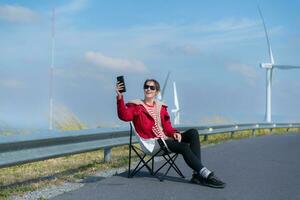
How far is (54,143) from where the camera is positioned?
681cm

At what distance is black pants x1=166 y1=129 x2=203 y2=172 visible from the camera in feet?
21.8

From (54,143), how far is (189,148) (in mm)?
1672

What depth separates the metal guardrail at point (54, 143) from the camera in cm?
575

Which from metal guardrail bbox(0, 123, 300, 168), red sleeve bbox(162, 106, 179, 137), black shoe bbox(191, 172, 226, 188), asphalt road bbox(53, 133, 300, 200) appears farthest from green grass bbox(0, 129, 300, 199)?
black shoe bbox(191, 172, 226, 188)

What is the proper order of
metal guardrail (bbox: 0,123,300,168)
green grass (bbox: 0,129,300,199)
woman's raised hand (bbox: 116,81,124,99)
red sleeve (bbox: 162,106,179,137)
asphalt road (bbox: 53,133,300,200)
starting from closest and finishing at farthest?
1. metal guardrail (bbox: 0,123,300,168)
2. asphalt road (bbox: 53,133,300,200)
3. green grass (bbox: 0,129,300,199)
4. woman's raised hand (bbox: 116,81,124,99)
5. red sleeve (bbox: 162,106,179,137)

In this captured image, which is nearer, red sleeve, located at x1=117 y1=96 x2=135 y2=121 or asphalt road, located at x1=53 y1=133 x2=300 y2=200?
asphalt road, located at x1=53 y1=133 x2=300 y2=200

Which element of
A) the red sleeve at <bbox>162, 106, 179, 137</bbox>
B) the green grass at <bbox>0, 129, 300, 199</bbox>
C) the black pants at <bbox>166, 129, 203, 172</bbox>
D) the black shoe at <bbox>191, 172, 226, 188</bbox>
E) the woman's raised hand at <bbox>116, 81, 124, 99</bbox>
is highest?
the woman's raised hand at <bbox>116, 81, 124, 99</bbox>

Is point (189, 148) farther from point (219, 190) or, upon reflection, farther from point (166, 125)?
point (219, 190)

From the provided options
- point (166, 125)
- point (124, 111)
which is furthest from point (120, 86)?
point (166, 125)

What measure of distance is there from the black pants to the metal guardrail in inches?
52.3

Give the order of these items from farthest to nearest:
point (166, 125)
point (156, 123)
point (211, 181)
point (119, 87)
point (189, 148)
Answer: point (166, 125)
point (156, 123)
point (189, 148)
point (119, 87)
point (211, 181)

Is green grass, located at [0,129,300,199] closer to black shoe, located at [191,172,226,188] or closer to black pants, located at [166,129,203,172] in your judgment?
black pants, located at [166,129,203,172]

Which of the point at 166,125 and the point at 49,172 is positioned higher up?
the point at 166,125

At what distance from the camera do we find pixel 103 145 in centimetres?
845
